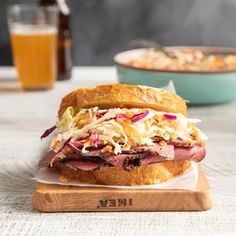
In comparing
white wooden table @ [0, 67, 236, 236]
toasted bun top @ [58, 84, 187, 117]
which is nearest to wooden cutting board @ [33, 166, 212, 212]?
white wooden table @ [0, 67, 236, 236]

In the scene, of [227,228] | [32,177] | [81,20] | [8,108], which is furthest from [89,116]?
[81,20]

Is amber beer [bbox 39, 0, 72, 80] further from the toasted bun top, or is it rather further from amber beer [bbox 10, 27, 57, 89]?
the toasted bun top

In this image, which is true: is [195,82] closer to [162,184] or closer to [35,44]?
[35,44]

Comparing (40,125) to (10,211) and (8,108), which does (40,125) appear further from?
(10,211)

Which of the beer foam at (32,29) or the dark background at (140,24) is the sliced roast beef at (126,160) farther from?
the dark background at (140,24)

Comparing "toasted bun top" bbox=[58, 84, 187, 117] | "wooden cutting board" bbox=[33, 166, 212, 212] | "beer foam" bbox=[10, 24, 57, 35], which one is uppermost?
"toasted bun top" bbox=[58, 84, 187, 117]

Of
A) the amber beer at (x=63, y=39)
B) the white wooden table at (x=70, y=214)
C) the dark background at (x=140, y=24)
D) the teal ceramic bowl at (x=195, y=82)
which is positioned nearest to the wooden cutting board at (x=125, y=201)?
the white wooden table at (x=70, y=214)
